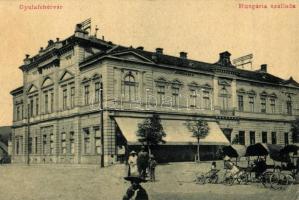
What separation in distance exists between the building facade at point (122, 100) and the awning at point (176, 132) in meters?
0.09

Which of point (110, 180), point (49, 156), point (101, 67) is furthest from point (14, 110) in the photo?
point (110, 180)

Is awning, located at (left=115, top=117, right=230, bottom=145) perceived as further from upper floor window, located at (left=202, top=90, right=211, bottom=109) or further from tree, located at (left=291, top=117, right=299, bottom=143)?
tree, located at (left=291, top=117, right=299, bottom=143)

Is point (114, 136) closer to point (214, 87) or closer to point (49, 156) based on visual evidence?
point (49, 156)

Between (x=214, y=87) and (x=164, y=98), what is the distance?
256 inches

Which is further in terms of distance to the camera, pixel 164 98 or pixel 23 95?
pixel 23 95

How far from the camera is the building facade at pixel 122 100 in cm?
3003

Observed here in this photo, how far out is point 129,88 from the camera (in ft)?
102

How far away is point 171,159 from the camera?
3209 cm

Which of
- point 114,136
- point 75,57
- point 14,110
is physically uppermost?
point 75,57

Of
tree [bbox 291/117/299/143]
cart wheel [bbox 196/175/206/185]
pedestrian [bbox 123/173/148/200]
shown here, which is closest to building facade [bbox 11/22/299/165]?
tree [bbox 291/117/299/143]

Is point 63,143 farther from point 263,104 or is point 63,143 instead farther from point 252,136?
point 263,104

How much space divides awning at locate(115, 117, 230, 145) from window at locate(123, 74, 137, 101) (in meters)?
1.85

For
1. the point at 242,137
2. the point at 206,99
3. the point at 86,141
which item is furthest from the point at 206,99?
the point at 86,141

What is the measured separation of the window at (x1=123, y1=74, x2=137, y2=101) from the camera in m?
30.7
